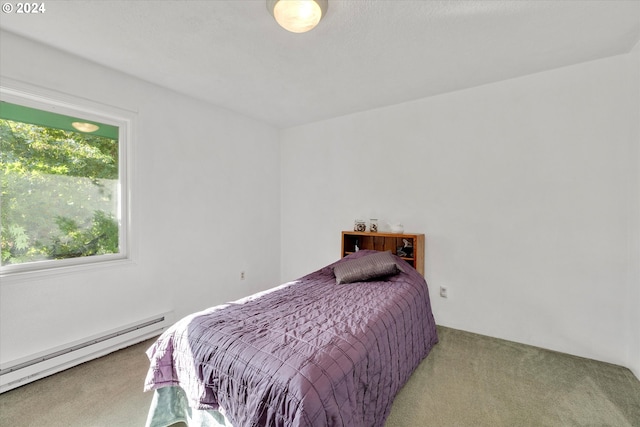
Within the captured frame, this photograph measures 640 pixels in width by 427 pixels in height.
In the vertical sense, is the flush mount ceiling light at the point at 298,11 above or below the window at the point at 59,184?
above

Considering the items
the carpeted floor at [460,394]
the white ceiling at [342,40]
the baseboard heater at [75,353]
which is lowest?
the carpeted floor at [460,394]

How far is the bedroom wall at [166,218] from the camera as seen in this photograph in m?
1.99

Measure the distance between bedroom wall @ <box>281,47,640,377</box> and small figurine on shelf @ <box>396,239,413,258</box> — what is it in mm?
182

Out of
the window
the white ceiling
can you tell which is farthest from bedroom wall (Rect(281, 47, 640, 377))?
Result: the window

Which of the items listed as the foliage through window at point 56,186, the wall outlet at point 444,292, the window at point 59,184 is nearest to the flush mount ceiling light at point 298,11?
the window at point 59,184

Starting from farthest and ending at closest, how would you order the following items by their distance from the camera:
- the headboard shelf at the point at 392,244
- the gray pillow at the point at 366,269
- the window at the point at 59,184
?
Answer: the headboard shelf at the point at 392,244
the gray pillow at the point at 366,269
the window at the point at 59,184

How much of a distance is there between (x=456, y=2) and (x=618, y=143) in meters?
1.77

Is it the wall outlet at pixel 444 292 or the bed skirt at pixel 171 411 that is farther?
the wall outlet at pixel 444 292

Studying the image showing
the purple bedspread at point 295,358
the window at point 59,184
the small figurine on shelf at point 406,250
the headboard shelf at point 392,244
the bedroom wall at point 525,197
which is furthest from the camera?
the small figurine on shelf at point 406,250

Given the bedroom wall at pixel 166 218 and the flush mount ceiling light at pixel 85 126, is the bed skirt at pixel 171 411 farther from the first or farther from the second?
the flush mount ceiling light at pixel 85 126

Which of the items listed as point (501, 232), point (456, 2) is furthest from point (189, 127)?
point (501, 232)

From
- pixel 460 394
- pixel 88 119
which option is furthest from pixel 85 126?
pixel 460 394

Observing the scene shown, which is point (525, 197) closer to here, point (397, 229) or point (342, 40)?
point (397, 229)

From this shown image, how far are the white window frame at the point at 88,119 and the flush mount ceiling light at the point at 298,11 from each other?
1.77 m
